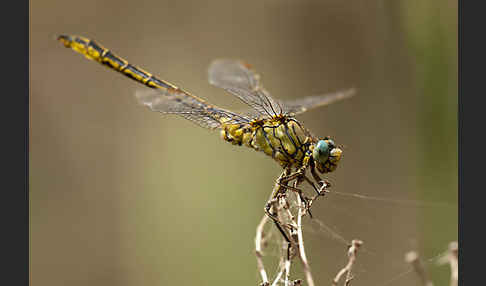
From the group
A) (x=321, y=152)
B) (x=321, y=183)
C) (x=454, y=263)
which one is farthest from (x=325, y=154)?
(x=454, y=263)

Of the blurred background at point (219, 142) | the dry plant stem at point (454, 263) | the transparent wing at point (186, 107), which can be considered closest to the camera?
the dry plant stem at point (454, 263)

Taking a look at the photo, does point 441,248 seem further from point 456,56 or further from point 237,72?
point 237,72

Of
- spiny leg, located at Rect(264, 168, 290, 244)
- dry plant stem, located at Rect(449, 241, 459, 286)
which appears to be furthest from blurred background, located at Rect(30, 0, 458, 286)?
dry plant stem, located at Rect(449, 241, 459, 286)

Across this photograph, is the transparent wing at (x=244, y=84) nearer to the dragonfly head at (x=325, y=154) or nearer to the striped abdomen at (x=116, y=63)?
the dragonfly head at (x=325, y=154)

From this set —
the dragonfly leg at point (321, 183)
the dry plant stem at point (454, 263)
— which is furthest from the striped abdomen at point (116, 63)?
the dry plant stem at point (454, 263)

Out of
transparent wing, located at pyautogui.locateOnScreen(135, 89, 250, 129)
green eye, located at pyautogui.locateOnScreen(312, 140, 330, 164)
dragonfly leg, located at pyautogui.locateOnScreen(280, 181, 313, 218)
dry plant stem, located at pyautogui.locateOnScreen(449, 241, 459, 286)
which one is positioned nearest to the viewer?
dry plant stem, located at pyautogui.locateOnScreen(449, 241, 459, 286)

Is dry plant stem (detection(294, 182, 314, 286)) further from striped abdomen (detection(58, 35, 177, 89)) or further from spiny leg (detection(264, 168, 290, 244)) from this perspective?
striped abdomen (detection(58, 35, 177, 89))

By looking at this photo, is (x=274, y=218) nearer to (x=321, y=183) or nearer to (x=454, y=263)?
(x=321, y=183)

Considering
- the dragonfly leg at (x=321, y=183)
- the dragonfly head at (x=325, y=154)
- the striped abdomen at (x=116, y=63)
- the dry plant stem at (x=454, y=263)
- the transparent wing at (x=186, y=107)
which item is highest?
the striped abdomen at (x=116, y=63)

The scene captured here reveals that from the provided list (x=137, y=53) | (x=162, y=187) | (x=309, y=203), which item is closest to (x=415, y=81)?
(x=309, y=203)
